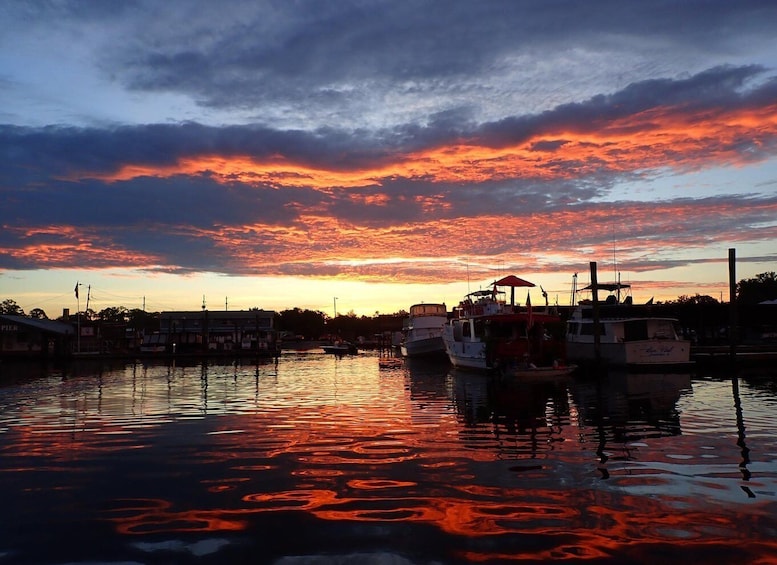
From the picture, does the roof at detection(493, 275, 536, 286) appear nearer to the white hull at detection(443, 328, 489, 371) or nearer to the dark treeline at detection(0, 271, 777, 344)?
the white hull at detection(443, 328, 489, 371)

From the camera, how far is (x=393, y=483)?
11.7 m

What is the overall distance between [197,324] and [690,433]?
305 ft

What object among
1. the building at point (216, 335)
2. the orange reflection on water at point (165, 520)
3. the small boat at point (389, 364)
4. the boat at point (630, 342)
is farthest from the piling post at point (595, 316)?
the building at point (216, 335)

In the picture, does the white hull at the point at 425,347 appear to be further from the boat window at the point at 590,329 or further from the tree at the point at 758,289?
the tree at the point at 758,289

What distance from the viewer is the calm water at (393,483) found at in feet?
27.5

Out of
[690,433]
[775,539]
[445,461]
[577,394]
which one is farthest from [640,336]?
[775,539]

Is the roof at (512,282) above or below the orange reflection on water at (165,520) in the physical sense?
above

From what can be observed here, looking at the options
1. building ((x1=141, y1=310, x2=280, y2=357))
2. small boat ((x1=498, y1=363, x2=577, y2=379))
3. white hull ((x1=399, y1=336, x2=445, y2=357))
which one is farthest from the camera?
building ((x1=141, y1=310, x2=280, y2=357))

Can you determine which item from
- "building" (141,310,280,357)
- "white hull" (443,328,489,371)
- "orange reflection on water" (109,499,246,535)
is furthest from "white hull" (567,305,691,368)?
"building" (141,310,280,357)

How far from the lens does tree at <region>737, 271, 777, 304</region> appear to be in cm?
9331

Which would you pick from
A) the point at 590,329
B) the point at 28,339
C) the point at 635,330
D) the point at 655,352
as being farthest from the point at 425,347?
the point at 28,339

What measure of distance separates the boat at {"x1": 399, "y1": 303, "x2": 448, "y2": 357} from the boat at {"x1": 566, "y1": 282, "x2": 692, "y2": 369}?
15.8 metres

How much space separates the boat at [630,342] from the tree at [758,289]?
5474cm

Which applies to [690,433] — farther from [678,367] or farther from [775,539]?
[678,367]
